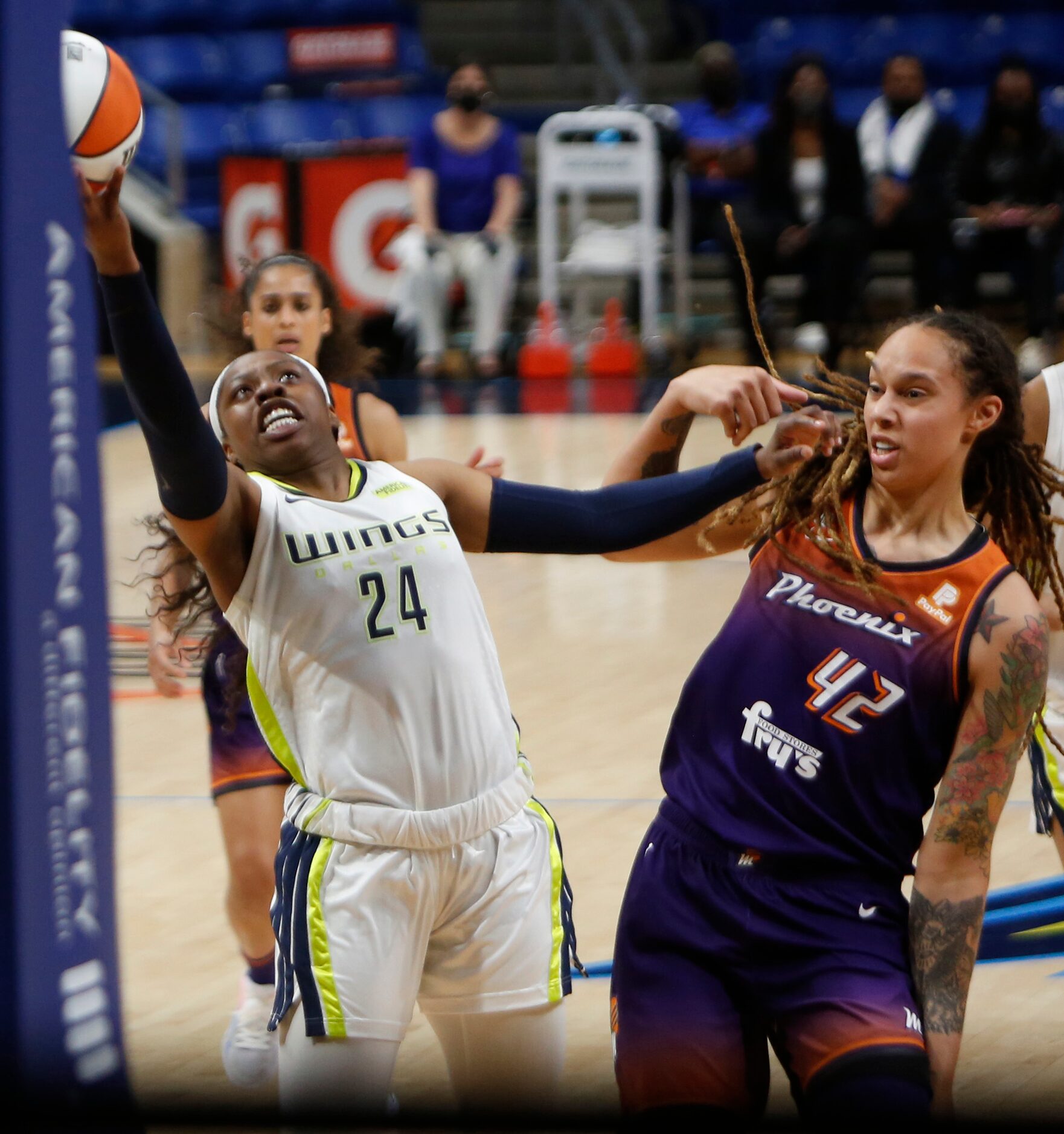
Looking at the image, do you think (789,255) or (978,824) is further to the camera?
(789,255)

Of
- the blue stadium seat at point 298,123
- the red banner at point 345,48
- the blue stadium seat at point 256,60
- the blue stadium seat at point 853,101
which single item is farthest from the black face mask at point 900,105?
the blue stadium seat at point 256,60

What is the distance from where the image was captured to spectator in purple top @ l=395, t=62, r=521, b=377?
12477 millimetres

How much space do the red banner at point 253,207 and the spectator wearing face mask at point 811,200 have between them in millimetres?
3850

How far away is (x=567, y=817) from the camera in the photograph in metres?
5.27

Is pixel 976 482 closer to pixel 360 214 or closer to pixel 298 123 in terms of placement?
pixel 360 214

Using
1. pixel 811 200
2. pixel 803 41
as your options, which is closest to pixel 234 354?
pixel 811 200

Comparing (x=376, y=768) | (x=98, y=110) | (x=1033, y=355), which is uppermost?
(x=98, y=110)

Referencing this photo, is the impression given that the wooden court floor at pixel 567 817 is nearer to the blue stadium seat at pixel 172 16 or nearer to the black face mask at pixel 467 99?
the black face mask at pixel 467 99

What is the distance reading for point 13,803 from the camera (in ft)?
5.05

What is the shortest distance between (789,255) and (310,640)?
974cm

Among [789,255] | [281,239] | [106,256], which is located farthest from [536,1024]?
[281,239]

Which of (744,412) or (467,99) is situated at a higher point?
(467,99)

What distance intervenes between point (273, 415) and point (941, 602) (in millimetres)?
1071

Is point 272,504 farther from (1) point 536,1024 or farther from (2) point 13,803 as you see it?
(2) point 13,803
